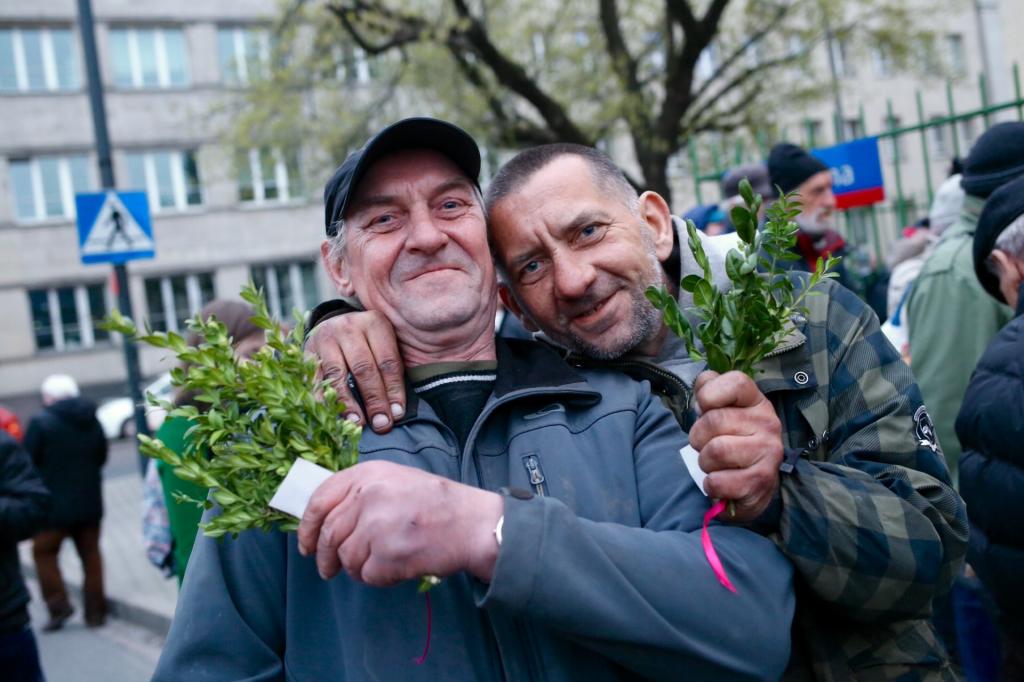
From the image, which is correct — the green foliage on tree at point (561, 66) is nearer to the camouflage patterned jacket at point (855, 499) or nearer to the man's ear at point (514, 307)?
the man's ear at point (514, 307)

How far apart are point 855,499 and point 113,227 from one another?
7.90 meters

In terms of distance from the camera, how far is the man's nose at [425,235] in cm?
212

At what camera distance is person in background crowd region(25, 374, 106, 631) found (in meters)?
8.70

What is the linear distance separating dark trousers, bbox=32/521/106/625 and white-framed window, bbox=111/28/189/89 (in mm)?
24293

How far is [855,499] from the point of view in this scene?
179cm

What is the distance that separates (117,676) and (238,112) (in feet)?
34.6

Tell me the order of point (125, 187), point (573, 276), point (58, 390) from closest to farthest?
1. point (573, 276)
2. point (58, 390)
3. point (125, 187)

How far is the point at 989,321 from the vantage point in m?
4.01

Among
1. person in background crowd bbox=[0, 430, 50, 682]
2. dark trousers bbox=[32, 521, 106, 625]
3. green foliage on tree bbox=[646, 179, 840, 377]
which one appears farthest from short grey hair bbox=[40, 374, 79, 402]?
green foliage on tree bbox=[646, 179, 840, 377]

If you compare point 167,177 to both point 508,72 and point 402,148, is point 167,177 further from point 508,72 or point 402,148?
point 402,148

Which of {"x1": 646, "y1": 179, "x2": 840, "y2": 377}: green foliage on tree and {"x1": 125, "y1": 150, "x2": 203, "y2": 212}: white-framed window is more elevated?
{"x1": 125, "y1": 150, "x2": 203, "y2": 212}: white-framed window

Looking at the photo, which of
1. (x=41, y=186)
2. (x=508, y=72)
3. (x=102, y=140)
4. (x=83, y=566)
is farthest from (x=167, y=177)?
(x=83, y=566)

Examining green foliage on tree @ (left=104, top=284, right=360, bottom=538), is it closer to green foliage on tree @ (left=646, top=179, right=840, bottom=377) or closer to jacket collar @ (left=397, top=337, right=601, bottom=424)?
jacket collar @ (left=397, top=337, right=601, bottom=424)

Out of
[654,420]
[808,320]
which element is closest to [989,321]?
[808,320]
